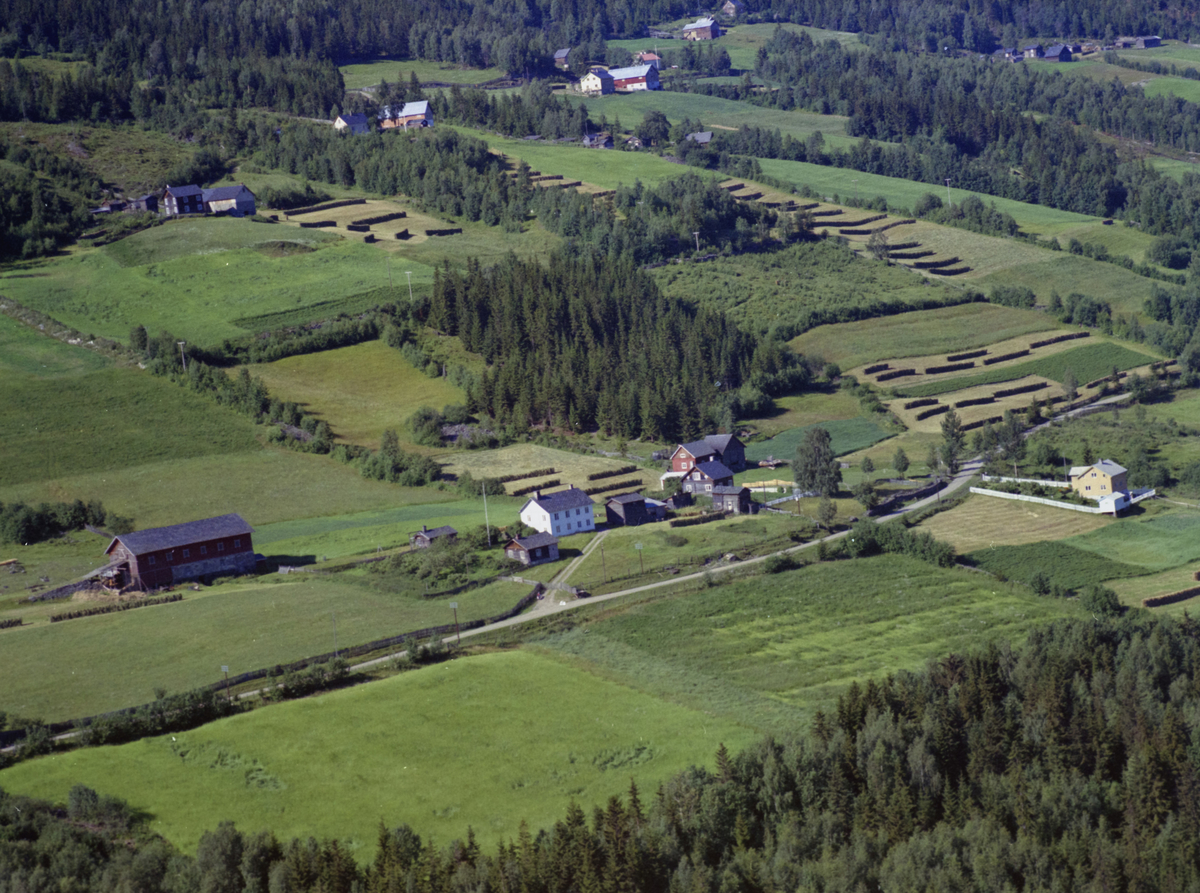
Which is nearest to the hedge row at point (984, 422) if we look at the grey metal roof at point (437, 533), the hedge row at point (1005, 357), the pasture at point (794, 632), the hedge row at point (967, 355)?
the hedge row at point (967, 355)

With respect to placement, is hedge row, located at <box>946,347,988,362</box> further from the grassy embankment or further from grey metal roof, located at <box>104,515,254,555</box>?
grey metal roof, located at <box>104,515,254,555</box>

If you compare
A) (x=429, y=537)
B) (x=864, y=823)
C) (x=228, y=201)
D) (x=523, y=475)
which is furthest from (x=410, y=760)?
(x=228, y=201)

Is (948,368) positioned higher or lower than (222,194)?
lower

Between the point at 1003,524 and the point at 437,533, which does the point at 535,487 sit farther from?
the point at 1003,524

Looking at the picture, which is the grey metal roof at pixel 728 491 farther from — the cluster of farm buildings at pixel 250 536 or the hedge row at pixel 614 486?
the hedge row at pixel 614 486

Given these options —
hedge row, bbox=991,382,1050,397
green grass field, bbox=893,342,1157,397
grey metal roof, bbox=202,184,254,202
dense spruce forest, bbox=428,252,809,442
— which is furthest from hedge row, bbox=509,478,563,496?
Result: grey metal roof, bbox=202,184,254,202

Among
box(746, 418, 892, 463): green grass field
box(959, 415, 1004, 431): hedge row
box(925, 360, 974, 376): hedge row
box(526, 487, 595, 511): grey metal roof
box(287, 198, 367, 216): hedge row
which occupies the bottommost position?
box(746, 418, 892, 463): green grass field
